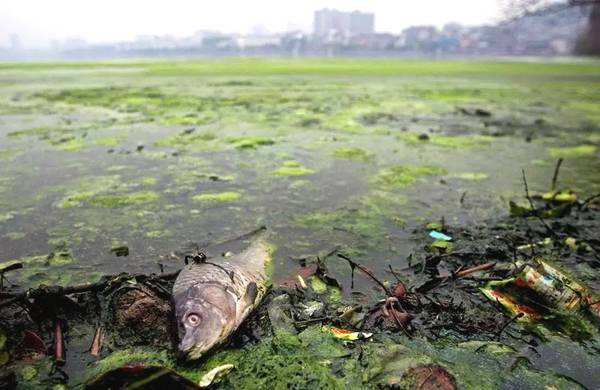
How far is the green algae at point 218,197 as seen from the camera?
17.2ft

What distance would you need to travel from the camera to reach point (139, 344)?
2441 millimetres

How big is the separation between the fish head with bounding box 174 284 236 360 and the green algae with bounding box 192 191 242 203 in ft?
9.61

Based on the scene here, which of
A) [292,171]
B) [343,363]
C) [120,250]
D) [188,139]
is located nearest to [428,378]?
[343,363]

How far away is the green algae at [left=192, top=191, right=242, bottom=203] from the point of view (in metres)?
5.24

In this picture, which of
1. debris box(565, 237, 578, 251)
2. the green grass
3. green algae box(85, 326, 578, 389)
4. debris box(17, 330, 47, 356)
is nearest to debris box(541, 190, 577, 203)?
debris box(565, 237, 578, 251)

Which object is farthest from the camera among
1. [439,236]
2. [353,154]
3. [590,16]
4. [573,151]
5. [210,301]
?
[590,16]

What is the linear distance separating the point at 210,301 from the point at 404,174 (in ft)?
15.7

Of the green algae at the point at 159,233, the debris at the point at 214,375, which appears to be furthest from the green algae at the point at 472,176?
the debris at the point at 214,375

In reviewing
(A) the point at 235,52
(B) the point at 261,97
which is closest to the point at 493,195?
(B) the point at 261,97

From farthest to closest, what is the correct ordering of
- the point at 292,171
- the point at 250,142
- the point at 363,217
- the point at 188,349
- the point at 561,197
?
the point at 250,142 → the point at 292,171 → the point at 561,197 → the point at 363,217 → the point at 188,349

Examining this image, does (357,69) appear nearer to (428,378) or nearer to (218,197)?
(218,197)

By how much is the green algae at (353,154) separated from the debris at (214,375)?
5.57 m

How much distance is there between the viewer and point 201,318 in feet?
7.21

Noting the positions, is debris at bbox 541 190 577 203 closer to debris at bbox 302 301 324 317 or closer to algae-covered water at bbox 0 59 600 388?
algae-covered water at bbox 0 59 600 388
